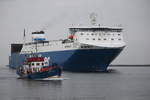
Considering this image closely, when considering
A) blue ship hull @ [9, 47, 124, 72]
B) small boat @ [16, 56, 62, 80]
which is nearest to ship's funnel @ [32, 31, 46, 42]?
blue ship hull @ [9, 47, 124, 72]

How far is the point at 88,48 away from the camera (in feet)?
304

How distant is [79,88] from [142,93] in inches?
327

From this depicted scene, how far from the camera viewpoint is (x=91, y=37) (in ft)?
314

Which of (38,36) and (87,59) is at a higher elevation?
(38,36)

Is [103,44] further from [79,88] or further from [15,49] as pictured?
[15,49]

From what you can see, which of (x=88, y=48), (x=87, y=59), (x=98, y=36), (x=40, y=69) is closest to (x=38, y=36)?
(x=98, y=36)

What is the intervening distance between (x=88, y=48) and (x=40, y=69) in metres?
19.2

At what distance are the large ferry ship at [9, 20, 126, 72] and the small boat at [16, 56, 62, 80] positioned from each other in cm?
1603

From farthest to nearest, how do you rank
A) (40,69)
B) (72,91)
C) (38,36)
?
(38,36) < (40,69) < (72,91)

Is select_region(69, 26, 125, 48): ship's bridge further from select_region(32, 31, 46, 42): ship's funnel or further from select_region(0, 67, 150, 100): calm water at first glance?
select_region(0, 67, 150, 100): calm water

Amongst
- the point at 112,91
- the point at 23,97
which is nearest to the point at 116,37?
the point at 112,91

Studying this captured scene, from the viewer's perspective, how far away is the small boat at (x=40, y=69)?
73375 mm

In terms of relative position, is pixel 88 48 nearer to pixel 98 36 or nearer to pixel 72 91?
pixel 98 36

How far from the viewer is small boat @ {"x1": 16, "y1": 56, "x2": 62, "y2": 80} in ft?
241
